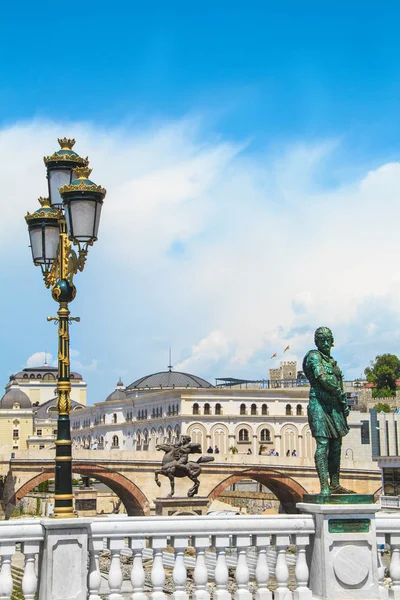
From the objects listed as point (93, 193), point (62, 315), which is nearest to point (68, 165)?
point (93, 193)

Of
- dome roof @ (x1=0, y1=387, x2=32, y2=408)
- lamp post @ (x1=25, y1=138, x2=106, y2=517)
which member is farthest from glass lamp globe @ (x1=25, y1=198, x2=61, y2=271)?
dome roof @ (x1=0, y1=387, x2=32, y2=408)

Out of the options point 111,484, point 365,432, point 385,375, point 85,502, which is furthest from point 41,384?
point 111,484

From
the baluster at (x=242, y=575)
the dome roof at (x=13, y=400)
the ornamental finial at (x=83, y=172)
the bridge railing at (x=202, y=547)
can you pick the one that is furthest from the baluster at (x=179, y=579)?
the dome roof at (x=13, y=400)

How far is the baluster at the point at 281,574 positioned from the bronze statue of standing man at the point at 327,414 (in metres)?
0.86

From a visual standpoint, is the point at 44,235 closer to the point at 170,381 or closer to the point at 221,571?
the point at 221,571

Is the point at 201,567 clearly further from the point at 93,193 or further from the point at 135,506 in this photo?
the point at 135,506

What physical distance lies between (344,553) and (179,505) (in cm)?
2282

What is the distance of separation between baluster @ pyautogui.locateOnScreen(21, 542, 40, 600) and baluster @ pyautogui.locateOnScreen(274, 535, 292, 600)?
2711 millimetres

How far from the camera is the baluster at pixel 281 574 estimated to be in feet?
31.9

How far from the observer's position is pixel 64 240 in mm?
11867

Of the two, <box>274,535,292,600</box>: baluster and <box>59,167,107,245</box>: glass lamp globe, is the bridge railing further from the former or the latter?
<box>59,167,107,245</box>: glass lamp globe

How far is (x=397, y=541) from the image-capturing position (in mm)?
10227

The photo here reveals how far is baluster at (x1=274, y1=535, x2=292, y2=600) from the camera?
9.73 m

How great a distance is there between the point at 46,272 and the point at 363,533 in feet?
19.3
